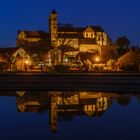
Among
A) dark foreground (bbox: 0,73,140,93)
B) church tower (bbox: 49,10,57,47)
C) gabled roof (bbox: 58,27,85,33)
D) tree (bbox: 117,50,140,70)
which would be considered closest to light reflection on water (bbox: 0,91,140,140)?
dark foreground (bbox: 0,73,140,93)

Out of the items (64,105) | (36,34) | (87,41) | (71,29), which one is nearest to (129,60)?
(87,41)

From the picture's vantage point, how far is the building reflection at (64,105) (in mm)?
19372

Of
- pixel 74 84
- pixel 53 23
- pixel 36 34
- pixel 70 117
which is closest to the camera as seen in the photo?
pixel 70 117

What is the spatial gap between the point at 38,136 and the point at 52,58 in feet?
244

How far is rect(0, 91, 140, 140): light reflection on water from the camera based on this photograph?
1477 centimetres

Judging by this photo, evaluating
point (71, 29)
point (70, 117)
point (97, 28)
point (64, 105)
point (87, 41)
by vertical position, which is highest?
point (97, 28)

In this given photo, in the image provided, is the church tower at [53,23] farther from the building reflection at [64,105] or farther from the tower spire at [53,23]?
the building reflection at [64,105]

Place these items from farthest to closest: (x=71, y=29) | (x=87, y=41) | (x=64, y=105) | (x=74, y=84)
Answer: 1. (x=71, y=29)
2. (x=87, y=41)
3. (x=74, y=84)
4. (x=64, y=105)

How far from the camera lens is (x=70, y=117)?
18.9 m

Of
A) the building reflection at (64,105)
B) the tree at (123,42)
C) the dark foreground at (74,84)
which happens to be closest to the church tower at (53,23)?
the tree at (123,42)

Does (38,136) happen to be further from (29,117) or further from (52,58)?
(52,58)

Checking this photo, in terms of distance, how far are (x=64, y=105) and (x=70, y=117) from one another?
4.37 meters

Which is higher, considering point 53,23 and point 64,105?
point 53,23

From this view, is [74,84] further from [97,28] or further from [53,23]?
[97,28]
